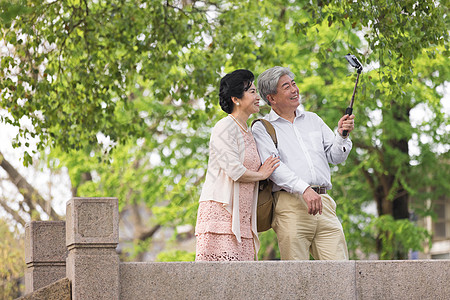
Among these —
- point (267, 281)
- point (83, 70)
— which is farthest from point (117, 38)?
point (267, 281)

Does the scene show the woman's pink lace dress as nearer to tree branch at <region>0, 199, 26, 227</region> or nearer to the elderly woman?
the elderly woman

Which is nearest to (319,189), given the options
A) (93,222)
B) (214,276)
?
(214,276)

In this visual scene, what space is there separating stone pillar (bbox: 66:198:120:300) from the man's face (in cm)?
158

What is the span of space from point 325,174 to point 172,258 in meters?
11.8

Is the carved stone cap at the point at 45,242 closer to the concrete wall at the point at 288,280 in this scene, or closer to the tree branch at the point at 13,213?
the concrete wall at the point at 288,280

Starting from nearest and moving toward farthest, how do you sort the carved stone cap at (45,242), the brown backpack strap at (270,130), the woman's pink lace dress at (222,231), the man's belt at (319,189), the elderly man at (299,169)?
the woman's pink lace dress at (222,231) → the elderly man at (299,169) → the man's belt at (319,189) → the brown backpack strap at (270,130) → the carved stone cap at (45,242)

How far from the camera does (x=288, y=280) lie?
5.28m

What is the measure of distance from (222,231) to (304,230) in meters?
0.62

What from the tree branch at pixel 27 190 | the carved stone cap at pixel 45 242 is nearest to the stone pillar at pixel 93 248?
the carved stone cap at pixel 45 242

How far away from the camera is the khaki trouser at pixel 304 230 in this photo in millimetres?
5566

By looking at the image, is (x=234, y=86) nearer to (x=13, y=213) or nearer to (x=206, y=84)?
(x=206, y=84)

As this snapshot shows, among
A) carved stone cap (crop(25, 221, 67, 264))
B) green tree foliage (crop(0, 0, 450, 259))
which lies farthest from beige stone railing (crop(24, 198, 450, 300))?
green tree foliage (crop(0, 0, 450, 259))

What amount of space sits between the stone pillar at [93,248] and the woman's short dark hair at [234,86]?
1.25 meters

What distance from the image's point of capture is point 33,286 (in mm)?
7219
